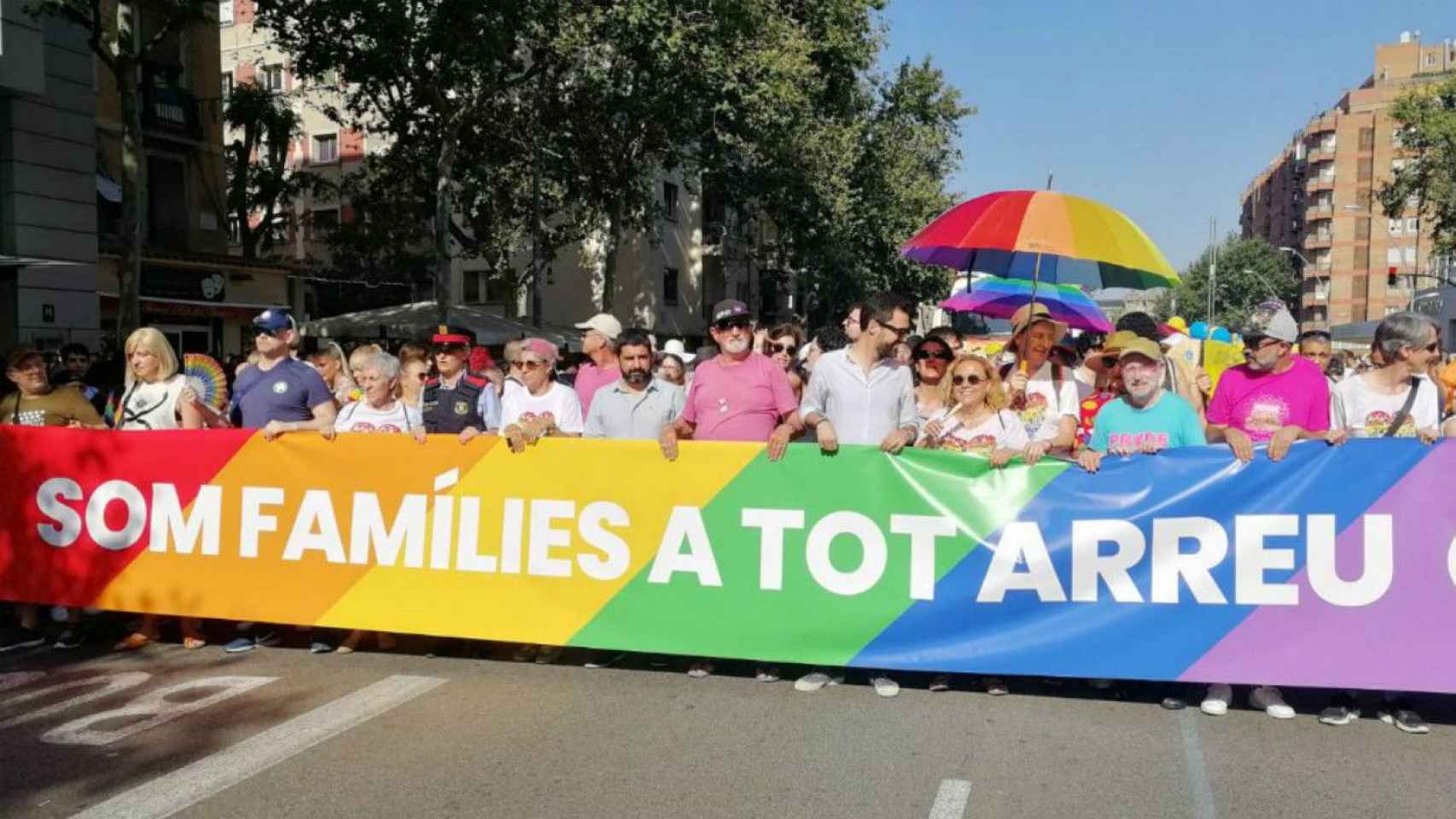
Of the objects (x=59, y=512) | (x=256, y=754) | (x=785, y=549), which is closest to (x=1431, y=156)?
(x=785, y=549)

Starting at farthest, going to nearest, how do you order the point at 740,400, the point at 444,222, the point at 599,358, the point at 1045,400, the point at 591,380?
the point at 444,222, the point at 591,380, the point at 599,358, the point at 1045,400, the point at 740,400

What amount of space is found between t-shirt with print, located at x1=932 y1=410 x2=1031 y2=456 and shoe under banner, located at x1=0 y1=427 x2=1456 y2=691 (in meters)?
0.35

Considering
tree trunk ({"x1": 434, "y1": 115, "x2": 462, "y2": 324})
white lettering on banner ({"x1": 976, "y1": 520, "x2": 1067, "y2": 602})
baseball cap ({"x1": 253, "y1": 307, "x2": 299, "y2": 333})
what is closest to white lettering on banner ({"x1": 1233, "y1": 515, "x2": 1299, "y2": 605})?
white lettering on banner ({"x1": 976, "y1": 520, "x2": 1067, "y2": 602})

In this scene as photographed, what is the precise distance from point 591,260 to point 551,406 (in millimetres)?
36975

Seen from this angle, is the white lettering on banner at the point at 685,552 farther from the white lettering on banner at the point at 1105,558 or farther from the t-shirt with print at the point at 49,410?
the t-shirt with print at the point at 49,410

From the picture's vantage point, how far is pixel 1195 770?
4852 mm

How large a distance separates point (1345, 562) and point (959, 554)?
167 cm

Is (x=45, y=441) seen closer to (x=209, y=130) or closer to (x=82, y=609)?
(x=82, y=609)

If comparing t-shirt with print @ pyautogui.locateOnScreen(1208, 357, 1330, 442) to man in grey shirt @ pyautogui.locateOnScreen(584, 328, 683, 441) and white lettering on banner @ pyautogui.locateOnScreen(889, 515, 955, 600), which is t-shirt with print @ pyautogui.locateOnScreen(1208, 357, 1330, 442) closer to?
white lettering on banner @ pyautogui.locateOnScreen(889, 515, 955, 600)

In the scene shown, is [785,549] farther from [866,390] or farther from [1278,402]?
[1278,402]

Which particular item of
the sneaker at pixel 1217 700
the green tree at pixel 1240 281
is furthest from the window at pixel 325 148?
the green tree at pixel 1240 281

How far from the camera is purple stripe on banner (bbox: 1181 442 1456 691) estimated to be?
535 centimetres

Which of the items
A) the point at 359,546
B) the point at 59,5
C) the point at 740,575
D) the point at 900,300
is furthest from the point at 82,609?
the point at 59,5

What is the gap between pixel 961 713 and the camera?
5633 mm
